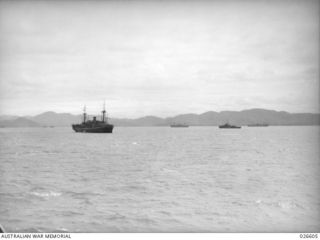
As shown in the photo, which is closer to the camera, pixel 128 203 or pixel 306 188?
pixel 128 203

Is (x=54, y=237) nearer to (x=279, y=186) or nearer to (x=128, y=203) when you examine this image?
(x=128, y=203)

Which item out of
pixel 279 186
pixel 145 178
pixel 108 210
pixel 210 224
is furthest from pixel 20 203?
pixel 279 186

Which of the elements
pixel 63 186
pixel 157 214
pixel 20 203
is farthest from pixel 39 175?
pixel 157 214

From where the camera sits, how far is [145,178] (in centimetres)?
1226

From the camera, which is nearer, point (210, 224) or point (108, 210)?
point (210, 224)

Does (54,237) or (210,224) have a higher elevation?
(54,237)

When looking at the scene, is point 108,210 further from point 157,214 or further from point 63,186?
point 63,186

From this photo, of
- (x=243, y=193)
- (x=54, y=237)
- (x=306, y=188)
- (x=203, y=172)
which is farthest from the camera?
(x=203, y=172)

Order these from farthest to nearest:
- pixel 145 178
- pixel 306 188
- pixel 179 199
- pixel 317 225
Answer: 1. pixel 145 178
2. pixel 306 188
3. pixel 179 199
4. pixel 317 225

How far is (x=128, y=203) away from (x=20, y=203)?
8.76 feet

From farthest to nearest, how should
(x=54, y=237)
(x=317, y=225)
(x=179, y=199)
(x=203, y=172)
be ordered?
(x=203, y=172) → (x=179, y=199) → (x=317, y=225) → (x=54, y=237)

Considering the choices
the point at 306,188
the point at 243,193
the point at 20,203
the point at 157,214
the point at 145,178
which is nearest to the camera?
the point at 157,214

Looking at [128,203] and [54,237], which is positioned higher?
[54,237]

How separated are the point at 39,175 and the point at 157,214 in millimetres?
7983
